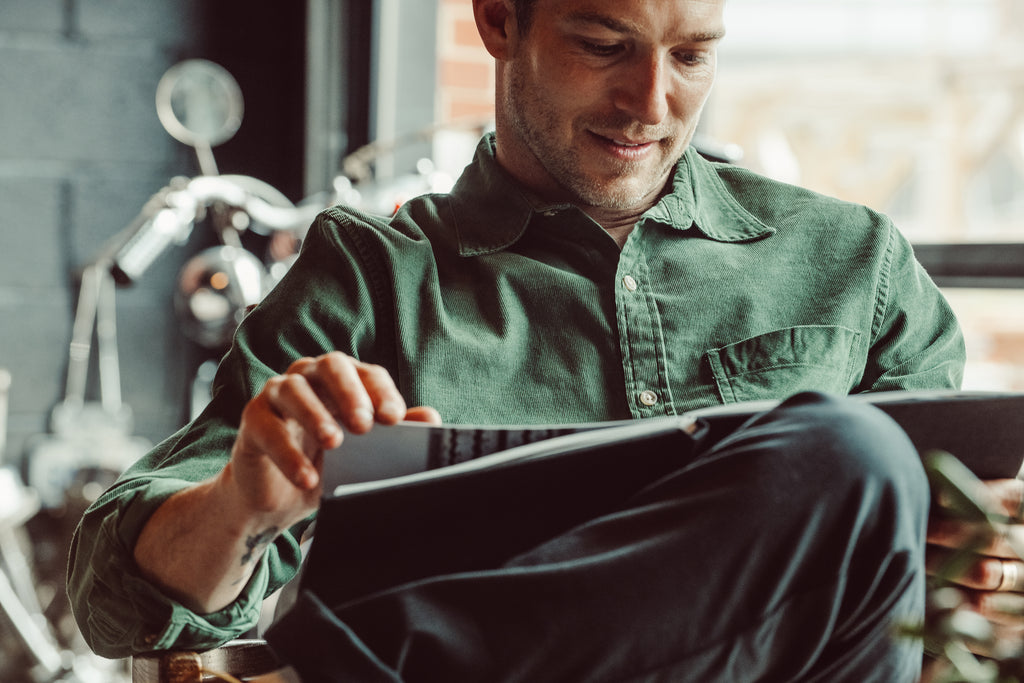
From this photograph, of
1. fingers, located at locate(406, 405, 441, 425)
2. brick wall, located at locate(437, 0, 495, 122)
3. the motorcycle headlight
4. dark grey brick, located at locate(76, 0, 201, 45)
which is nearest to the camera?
fingers, located at locate(406, 405, 441, 425)

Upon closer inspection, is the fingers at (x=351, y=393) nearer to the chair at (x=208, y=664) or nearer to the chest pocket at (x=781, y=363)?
the chair at (x=208, y=664)

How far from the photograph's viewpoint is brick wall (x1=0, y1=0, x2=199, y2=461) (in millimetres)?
2549

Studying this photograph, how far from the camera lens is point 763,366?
106 cm

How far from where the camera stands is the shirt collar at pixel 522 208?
3.63 ft

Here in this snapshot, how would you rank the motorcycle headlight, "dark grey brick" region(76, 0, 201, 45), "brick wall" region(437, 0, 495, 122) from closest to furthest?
the motorcycle headlight < "brick wall" region(437, 0, 495, 122) < "dark grey brick" region(76, 0, 201, 45)

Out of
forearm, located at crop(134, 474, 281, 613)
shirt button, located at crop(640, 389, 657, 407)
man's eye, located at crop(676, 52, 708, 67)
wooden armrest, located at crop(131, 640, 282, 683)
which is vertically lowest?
wooden armrest, located at crop(131, 640, 282, 683)

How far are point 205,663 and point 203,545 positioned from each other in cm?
9

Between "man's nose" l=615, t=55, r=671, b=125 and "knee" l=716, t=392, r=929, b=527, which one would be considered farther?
"man's nose" l=615, t=55, r=671, b=125

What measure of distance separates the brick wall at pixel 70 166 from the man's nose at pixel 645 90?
72.7 inches

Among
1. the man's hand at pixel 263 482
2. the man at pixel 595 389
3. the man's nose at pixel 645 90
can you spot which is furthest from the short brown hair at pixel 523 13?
the man's hand at pixel 263 482

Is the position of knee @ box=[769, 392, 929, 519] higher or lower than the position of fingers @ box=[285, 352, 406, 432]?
higher

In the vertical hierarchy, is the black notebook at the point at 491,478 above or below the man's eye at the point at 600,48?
below

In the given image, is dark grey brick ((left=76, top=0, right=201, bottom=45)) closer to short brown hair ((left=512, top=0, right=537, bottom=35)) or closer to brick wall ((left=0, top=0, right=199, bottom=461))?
brick wall ((left=0, top=0, right=199, bottom=461))

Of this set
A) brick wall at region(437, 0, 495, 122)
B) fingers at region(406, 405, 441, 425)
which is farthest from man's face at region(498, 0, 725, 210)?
brick wall at region(437, 0, 495, 122)
